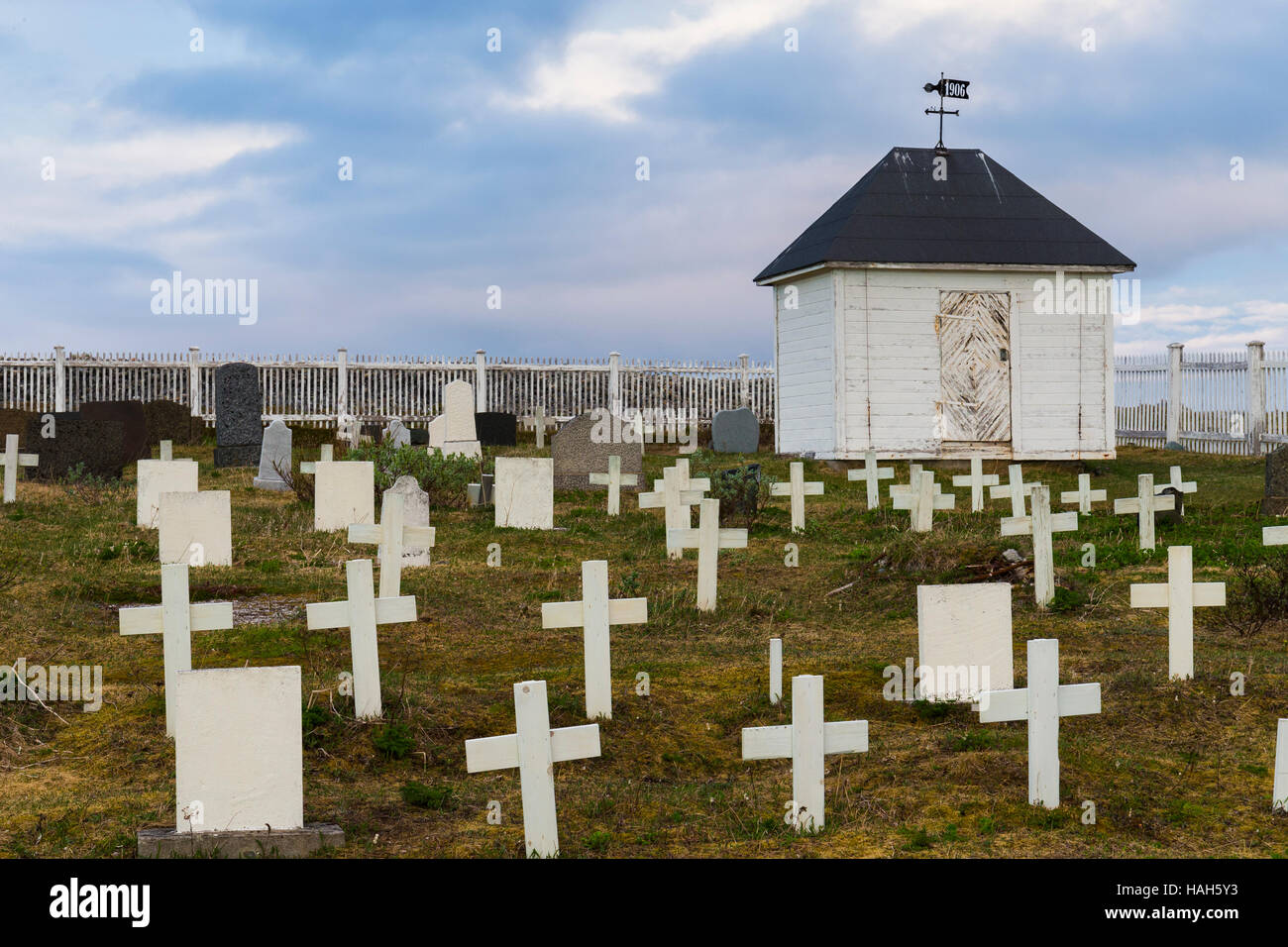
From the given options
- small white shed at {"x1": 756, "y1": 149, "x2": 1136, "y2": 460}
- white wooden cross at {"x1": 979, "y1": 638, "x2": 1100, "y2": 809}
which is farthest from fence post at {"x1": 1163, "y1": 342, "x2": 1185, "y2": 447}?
white wooden cross at {"x1": 979, "y1": 638, "x2": 1100, "y2": 809}

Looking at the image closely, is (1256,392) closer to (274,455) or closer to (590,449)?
(590,449)

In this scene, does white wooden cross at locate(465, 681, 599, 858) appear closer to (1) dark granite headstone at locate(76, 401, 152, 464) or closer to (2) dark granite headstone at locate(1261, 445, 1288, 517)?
(2) dark granite headstone at locate(1261, 445, 1288, 517)

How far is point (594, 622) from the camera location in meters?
8.79

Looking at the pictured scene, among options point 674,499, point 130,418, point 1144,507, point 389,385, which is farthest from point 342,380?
point 1144,507

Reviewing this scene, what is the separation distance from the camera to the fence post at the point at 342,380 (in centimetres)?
3566

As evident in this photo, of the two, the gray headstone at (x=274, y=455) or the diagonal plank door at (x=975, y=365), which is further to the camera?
the diagonal plank door at (x=975, y=365)

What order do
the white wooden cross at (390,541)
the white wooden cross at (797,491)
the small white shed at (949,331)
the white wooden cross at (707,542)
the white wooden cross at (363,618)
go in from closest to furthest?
1. the white wooden cross at (363,618)
2. the white wooden cross at (390,541)
3. the white wooden cross at (707,542)
4. the white wooden cross at (797,491)
5. the small white shed at (949,331)

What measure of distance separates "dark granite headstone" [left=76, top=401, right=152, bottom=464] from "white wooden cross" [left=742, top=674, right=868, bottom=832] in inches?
765

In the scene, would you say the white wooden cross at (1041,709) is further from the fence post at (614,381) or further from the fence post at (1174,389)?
the fence post at (614,381)

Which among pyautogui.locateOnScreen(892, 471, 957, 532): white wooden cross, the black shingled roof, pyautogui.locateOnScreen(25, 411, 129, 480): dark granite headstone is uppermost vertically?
the black shingled roof

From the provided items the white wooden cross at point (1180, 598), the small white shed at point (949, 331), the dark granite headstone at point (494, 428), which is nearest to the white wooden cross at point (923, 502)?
the white wooden cross at point (1180, 598)

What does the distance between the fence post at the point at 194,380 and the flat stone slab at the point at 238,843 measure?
100 ft

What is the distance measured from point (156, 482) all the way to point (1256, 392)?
23724 millimetres

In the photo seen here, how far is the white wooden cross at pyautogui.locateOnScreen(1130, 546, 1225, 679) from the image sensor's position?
934 centimetres
